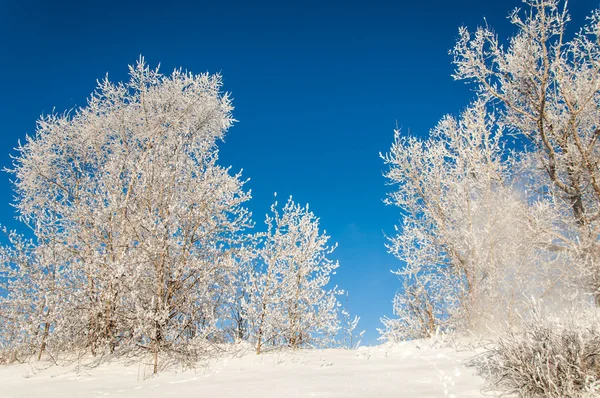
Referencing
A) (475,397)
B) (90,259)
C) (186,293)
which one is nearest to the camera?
(475,397)

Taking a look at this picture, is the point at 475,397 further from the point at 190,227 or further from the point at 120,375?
the point at 190,227

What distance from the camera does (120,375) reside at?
6438 mm

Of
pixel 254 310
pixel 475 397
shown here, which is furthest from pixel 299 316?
pixel 475 397

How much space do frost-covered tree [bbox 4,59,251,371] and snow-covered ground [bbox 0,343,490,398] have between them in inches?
30.3

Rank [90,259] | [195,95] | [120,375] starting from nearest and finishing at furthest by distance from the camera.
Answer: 1. [120,375]
2. [90,259]
3. [195,95]

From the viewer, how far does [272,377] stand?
5562mm

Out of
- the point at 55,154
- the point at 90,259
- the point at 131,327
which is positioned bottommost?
the point at 131,327

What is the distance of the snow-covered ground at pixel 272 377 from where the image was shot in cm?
456

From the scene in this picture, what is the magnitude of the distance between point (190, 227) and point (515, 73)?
9711 millimetres

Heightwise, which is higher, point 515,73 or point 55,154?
point 515,73

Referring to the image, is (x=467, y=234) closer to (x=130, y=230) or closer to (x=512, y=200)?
(x=512, y=200)

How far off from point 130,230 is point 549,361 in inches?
287

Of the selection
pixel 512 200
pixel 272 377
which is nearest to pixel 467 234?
pixel 512 200

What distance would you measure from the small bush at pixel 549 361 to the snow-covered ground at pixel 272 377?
1.53ft
